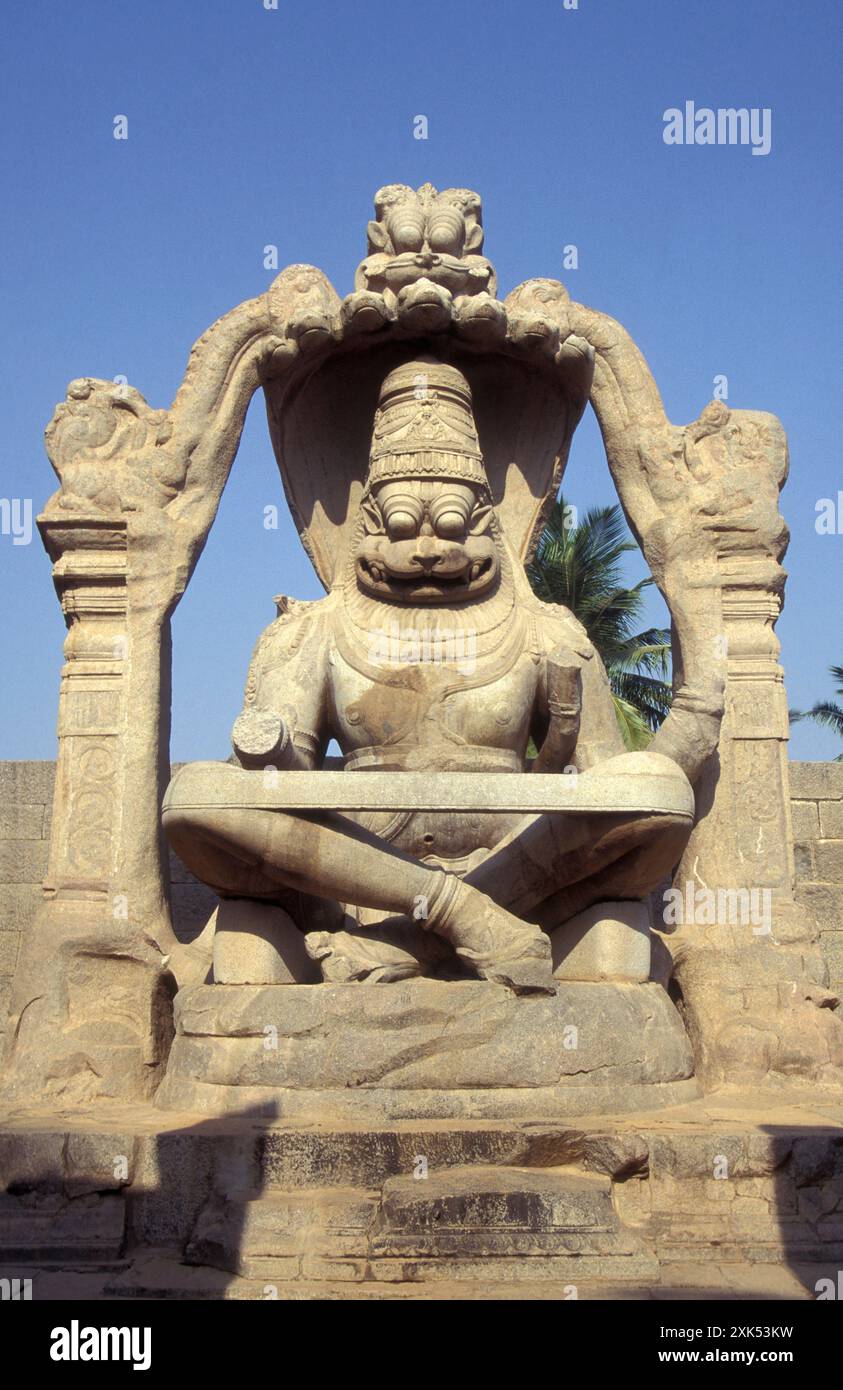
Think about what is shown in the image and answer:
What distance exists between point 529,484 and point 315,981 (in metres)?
2.80

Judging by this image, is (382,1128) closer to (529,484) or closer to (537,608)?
(537,608)

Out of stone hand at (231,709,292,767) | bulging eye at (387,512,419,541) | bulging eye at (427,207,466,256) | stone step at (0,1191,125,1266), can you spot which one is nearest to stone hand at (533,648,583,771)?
bulging eye at (387,512,419,541)

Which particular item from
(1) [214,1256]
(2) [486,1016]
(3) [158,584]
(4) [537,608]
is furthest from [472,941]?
(3) [158,584]

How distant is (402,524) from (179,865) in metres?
3.25

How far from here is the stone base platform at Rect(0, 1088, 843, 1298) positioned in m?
4.01

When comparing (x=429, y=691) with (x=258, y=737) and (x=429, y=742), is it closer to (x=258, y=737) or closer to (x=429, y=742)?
(x=429, y=742)

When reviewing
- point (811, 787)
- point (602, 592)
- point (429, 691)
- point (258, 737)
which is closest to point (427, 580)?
point (429, 691)

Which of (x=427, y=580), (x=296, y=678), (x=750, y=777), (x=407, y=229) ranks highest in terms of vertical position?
(x=407, y=229)

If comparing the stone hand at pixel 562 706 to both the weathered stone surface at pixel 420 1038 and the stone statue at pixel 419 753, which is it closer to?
the stone statue at pixel 419 753

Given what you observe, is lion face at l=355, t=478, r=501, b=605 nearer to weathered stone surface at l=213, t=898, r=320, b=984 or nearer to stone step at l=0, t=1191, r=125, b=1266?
weathered stone surface at l=213, t=898, r=320, b=984

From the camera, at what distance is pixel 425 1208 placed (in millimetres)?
4070

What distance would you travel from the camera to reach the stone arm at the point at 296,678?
5.98 m

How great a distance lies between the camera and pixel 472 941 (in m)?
5.09

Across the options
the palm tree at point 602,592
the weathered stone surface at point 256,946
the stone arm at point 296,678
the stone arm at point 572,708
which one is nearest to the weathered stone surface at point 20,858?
the stone arm at point 296,678
